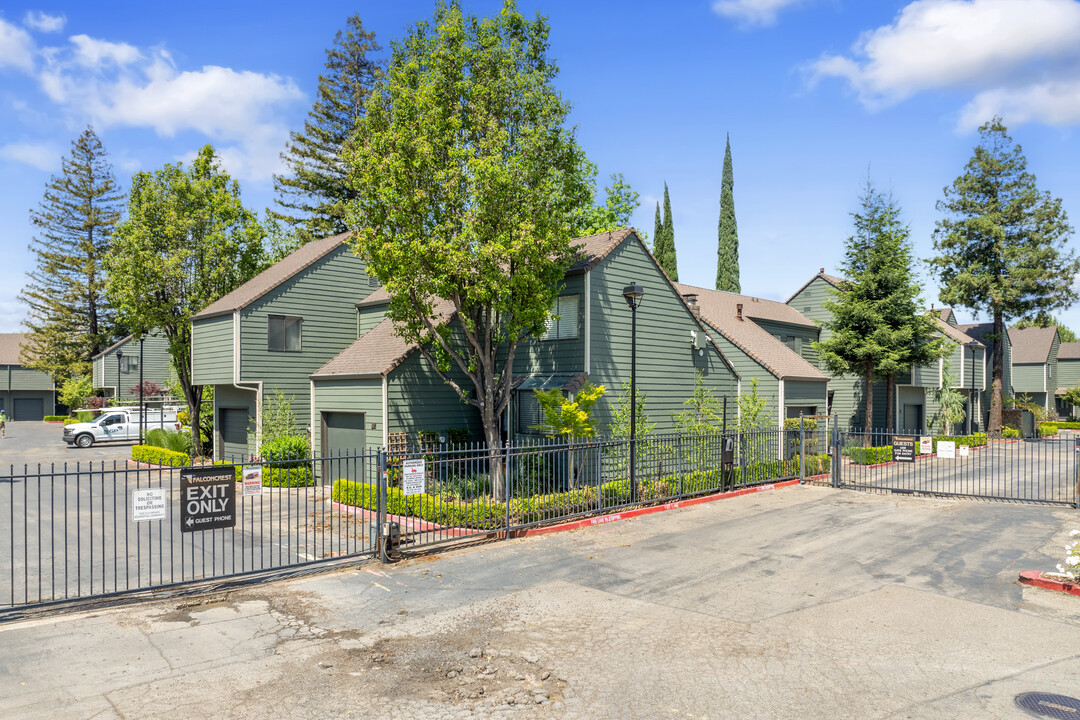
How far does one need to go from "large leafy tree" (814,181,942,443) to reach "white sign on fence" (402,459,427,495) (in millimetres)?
22997

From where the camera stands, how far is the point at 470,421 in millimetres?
21562

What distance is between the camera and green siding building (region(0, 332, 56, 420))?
65375mm

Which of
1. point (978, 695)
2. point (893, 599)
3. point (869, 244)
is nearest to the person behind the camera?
point (978, 695)

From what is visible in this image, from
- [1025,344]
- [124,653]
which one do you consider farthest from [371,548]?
[1025,344]

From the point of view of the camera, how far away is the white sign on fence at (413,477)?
12.3 meters

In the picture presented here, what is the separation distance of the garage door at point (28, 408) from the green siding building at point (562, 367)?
61.7 metres

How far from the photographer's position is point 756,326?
32.0 meters

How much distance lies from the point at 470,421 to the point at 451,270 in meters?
7.00

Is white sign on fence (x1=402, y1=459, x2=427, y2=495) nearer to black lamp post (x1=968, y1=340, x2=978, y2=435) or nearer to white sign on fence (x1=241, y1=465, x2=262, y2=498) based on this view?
white sign on fence (x1=241, y1=465, x2=262, y2=498)

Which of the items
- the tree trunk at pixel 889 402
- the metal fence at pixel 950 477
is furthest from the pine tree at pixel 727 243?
the metal fence at pixel 950 477

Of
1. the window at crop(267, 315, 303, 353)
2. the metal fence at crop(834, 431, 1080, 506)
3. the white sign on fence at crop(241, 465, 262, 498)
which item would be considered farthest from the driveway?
the metal fence at crop(834, 431, 1080, 506)

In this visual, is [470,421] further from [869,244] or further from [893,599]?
[869,244]

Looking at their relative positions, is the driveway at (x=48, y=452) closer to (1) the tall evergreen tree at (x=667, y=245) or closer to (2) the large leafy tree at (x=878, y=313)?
(2) the large leafy tree at (x=878, y=313)

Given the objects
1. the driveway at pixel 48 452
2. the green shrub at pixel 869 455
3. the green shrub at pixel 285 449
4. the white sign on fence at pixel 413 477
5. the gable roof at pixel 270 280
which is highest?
the gable roof at pixel 270 280
